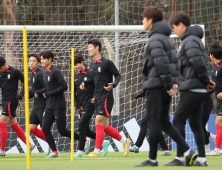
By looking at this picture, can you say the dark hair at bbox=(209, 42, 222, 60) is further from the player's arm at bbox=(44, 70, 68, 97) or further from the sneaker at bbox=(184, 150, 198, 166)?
the sneaker at bbox=(184, 150, 198, 166)

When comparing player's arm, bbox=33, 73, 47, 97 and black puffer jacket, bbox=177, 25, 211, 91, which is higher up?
black puffer jacket, bbox=177, 25, 211, 91

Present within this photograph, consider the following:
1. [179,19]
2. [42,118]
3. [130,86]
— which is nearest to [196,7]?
[130,86]

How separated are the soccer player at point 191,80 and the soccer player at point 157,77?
0.49 ft

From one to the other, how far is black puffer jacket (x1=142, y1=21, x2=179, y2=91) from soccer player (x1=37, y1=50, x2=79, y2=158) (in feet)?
9.95

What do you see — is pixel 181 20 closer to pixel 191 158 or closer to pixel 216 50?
pixel 191 158

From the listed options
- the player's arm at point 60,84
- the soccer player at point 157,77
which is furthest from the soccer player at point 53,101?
the soccer player at point 157,77

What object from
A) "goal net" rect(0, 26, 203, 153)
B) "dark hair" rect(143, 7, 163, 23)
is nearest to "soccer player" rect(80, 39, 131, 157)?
"goal net" rect(0, 26, 203, 153)

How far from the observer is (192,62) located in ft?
16.7

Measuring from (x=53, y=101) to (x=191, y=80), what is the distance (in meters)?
3.47

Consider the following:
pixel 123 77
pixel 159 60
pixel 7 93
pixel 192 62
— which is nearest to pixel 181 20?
pixel 192 62

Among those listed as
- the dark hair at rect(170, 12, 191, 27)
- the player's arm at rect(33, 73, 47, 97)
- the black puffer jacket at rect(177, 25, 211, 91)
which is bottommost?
the player's arm at rect(33, 73, 47, 97)

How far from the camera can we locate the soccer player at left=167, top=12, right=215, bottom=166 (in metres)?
5.09

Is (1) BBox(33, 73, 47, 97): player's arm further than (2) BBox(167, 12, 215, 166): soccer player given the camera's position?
Yes

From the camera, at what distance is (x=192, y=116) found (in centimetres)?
532
